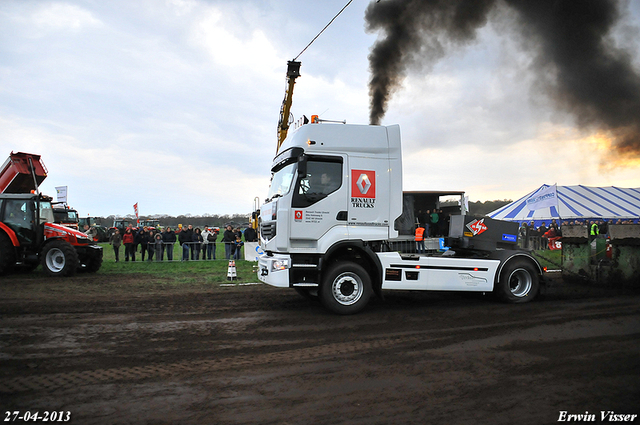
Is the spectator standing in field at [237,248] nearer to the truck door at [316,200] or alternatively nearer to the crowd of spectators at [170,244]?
the crowd of spectators at [170,244]

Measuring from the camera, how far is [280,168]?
808 centimetres

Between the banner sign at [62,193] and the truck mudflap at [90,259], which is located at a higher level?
the banner sign at [62,193]

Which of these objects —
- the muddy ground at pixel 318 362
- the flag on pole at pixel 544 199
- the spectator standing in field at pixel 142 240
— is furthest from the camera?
the flag on pole at pixel 544 199

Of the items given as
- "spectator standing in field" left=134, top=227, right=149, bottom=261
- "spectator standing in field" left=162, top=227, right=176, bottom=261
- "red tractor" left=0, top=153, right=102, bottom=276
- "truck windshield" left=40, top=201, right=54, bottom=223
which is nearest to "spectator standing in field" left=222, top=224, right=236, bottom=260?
"spectator standing in field" left=162, top=227, right=176, bottom=261

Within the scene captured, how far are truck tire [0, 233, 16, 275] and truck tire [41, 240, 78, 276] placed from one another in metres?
0.82

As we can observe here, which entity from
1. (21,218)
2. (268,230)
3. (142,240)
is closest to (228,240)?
(142,240)

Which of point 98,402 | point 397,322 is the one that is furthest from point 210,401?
point 397,322

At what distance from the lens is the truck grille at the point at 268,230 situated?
749 cm

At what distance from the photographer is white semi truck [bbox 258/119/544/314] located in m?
7.31

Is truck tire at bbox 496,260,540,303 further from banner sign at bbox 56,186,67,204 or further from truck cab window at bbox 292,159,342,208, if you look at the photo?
banner sign at bbox 56,186,67,204

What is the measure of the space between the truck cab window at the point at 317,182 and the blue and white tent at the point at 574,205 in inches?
886

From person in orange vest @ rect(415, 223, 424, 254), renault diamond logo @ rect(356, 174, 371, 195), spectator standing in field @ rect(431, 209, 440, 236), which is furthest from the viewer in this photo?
spectator standing in field @ rect(431, 209, 440, 236)

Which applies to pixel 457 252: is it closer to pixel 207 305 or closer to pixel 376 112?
pixel 207 305

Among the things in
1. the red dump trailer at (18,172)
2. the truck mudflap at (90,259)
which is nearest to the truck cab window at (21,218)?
the truck mudflap at (90,259)
